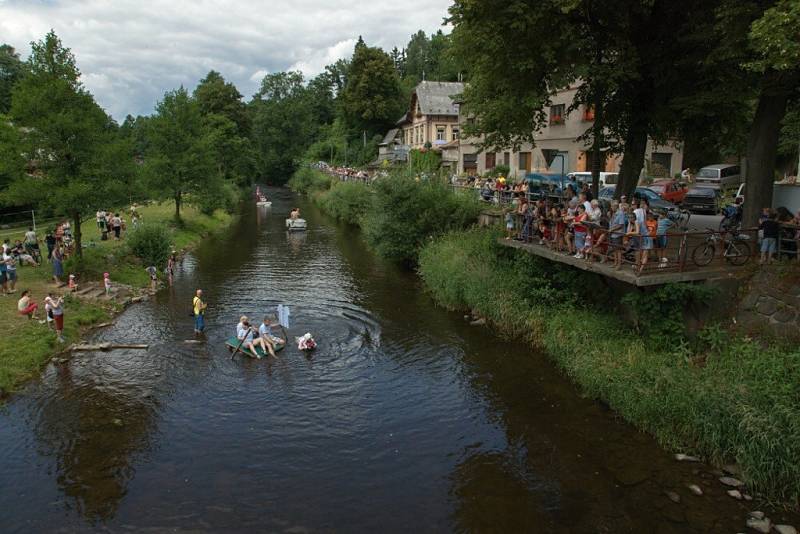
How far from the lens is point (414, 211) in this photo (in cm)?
2933

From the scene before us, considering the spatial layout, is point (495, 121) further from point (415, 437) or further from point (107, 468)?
point (107, 468)

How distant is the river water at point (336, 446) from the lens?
10.7 m

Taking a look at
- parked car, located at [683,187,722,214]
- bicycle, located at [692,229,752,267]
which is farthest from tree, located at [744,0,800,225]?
parked car, located at [683,187,722,214]

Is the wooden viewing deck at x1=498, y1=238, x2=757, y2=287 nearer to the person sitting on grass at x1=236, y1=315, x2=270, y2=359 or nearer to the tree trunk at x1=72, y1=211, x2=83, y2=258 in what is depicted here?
Answer: the person sitting on grass at x1=236, y1=315, x2=270, y2=359

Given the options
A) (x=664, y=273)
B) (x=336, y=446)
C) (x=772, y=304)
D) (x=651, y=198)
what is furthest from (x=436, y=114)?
(x=336, y=446)

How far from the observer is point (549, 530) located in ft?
33.6

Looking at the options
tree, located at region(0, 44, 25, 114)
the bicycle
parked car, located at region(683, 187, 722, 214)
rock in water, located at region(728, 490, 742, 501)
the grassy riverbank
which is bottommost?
rock in water, located at region(728, 490, 742, 501)

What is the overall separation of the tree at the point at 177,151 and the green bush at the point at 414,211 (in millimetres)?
21815

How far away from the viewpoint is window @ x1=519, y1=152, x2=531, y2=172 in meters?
43.7

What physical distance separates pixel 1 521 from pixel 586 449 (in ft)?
39.8

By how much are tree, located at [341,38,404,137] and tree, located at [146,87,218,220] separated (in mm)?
45386

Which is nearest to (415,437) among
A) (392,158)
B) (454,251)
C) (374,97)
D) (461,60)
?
(454,251)

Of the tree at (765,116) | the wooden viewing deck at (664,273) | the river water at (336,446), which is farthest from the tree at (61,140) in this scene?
the tree at (765,116)

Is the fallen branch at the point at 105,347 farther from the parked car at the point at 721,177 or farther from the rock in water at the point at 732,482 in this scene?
the parked car at the point at 721,177
